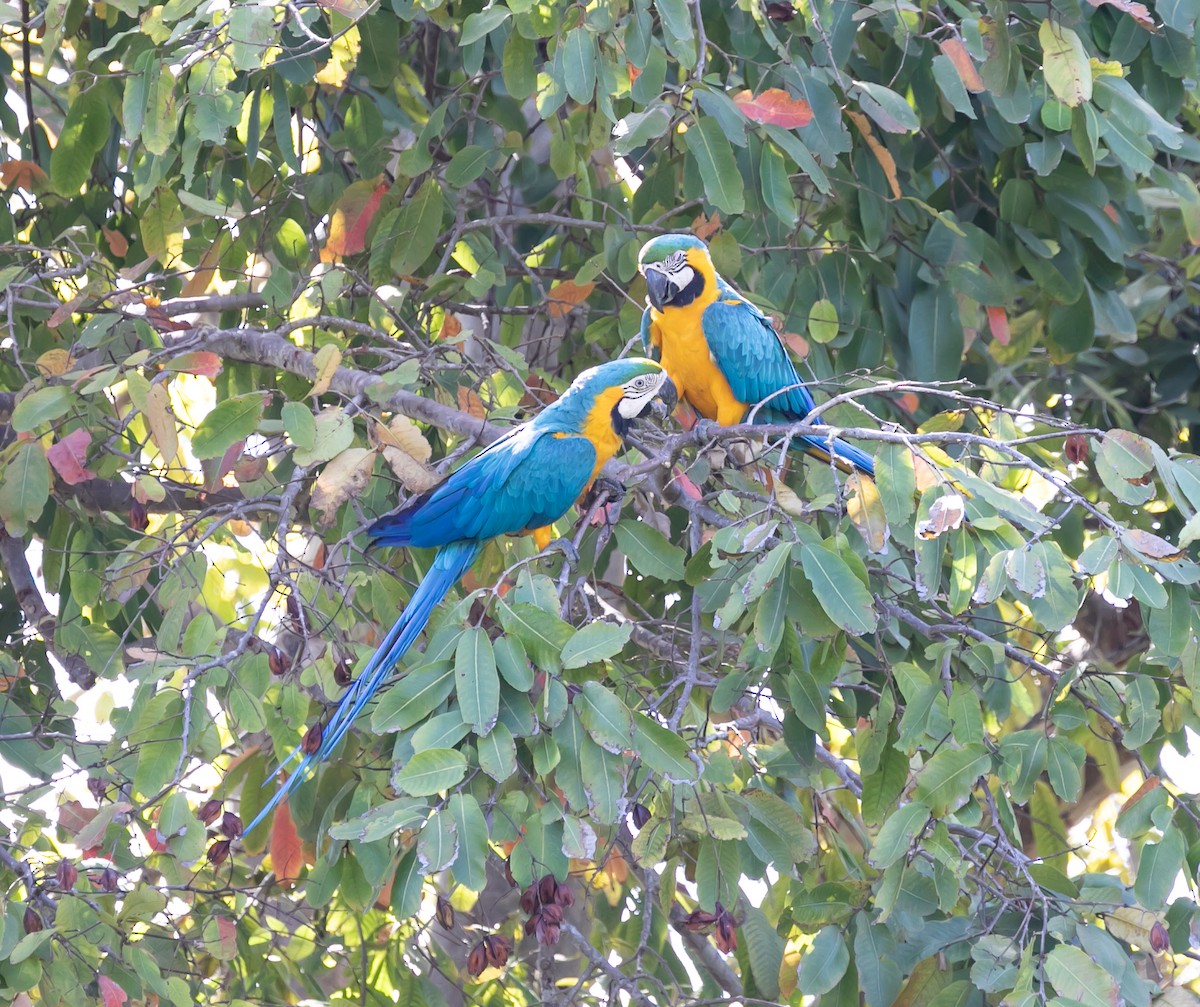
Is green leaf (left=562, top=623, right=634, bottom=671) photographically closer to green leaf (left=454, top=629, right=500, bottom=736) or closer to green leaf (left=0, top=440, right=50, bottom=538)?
green leaf (left=454, top=629, right=500, bottom=736)

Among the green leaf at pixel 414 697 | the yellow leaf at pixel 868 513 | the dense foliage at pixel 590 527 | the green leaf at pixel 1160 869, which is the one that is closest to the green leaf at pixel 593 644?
the dense foliage at pixel 590 527

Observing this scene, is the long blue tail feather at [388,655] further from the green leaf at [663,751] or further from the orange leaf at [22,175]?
the orange leaf at [22,175]

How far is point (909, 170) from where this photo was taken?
3.21 m

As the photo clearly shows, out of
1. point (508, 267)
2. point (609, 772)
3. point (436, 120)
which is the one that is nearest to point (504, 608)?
point (609, 772)

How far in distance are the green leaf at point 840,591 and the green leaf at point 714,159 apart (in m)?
0.85

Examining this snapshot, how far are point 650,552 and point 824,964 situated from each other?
0.70 metres

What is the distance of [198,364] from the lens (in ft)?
7.16

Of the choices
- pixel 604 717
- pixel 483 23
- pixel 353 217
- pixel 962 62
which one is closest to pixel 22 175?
pixel 353 217

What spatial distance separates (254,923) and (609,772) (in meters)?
1.41

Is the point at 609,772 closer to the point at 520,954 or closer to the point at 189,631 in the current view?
the point at 189,631

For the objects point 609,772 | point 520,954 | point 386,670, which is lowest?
point 520,954

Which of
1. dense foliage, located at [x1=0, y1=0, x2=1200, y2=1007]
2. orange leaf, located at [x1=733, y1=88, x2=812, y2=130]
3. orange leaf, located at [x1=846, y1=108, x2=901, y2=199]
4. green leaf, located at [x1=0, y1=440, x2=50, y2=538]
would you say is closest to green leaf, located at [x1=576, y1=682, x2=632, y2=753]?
dense foliage, located at [x1=0, y1=0, x2=1200, y2=1007]

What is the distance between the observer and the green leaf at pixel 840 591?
1.72m

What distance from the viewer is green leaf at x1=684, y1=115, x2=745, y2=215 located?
236 centimetres
